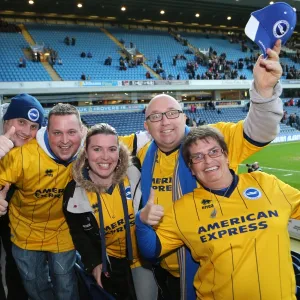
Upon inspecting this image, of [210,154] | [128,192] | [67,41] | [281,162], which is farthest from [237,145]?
[67,41]

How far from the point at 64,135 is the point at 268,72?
1.71m

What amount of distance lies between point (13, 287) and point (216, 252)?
2961 millimetres

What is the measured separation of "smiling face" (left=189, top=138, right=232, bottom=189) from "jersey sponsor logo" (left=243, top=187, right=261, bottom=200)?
127 mm

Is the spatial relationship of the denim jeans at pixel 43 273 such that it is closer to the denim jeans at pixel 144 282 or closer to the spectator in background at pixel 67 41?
the denim jeans at pixel 144 282

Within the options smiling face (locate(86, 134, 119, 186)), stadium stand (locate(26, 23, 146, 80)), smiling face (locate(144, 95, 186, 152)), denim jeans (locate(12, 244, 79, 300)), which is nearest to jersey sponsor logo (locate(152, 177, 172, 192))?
smiling face (locate(144, 95, 186, 152))

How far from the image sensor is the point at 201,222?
2014mm

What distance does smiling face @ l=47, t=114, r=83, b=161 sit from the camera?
278 cm

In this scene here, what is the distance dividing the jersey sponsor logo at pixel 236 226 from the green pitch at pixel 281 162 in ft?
27.6

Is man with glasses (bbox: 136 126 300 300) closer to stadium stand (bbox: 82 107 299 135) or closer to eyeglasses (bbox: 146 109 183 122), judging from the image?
eyeglasses (bbox: 146 109 183 122)

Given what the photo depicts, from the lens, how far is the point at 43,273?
3316 millimetres

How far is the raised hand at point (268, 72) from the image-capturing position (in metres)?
1.88

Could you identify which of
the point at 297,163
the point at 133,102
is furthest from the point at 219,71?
the point at 297,163

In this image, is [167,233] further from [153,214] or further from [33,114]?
[33,114]

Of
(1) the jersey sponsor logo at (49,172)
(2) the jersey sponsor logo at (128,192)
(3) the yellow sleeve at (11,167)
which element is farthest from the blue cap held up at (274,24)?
(3) the yellow sleeve at (11,167)
